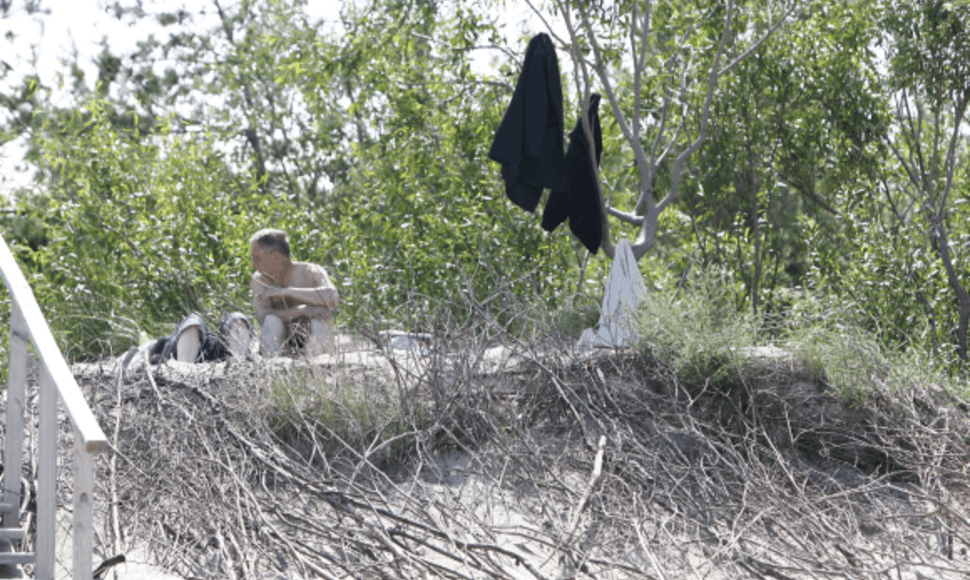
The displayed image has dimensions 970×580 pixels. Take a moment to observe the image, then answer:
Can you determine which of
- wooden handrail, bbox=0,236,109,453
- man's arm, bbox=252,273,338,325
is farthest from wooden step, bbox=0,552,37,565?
man's arm, bbox=252,273,338,325

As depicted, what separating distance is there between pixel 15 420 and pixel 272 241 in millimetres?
2612

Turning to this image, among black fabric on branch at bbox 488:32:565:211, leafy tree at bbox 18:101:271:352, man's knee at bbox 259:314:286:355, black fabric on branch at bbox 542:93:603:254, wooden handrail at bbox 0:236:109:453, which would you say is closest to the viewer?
wooden handrail at bbox 0:236:109:453

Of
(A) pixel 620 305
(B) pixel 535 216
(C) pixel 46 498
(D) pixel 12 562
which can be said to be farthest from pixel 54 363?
(B) pixel 535 216

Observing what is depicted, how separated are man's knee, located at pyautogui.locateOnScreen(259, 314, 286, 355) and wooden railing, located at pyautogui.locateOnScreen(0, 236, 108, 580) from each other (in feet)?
7.19

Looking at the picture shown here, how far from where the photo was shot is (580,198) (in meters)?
5.70

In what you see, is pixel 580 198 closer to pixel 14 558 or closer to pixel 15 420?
pixel 15 420

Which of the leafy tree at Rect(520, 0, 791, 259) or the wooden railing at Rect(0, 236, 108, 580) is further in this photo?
the leafy tree at Rect(520, 0, 791, 259)

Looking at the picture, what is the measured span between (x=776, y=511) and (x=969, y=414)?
Result: 1398mm

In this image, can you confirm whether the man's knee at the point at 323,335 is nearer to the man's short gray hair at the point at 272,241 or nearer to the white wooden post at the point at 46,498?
the man's short gray hair at the point at 272,241

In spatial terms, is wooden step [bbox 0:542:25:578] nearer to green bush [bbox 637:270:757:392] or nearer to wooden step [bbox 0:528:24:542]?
wooden step [bbox 0:528:24:542]

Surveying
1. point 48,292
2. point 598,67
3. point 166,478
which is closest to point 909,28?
point 598,67

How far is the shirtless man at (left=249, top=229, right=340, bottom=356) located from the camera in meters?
5.31

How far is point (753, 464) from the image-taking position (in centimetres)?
393

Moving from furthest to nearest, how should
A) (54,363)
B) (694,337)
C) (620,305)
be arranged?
(620,305)
(694,337)
(54,363)
